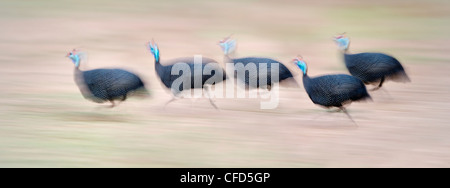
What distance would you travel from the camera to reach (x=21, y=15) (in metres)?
10.0

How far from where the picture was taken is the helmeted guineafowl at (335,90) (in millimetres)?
5523

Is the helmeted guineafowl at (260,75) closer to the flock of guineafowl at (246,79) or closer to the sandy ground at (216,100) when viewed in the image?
the flock of guineafowl at (246,79)

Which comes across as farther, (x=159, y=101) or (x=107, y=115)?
(x=159, y=101)

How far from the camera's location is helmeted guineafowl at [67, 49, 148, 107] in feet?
18.5

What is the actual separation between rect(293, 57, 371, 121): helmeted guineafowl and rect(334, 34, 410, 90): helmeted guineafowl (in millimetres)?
663

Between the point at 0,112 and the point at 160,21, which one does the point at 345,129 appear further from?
the point at 160,21

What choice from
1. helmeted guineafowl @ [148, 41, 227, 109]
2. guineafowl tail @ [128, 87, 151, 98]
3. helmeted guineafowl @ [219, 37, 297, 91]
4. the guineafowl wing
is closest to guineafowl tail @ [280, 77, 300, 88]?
helmeted guineafowl @ [219, 37, 297, 91]

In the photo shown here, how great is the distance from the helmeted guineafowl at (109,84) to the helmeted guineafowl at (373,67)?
5.97 ft

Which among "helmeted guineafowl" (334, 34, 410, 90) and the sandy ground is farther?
"helmeted guineafowl" (334, 34, 410, 90)

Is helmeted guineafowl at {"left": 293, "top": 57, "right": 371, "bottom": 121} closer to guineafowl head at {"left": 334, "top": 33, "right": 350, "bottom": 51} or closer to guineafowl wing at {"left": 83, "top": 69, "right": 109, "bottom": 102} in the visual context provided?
guineafowl head at {"left": 334, "top": 33, "right": 350, "bottom": 51}

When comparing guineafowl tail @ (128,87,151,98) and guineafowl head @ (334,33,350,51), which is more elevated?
guineafowl head @ (334,33,350,51)

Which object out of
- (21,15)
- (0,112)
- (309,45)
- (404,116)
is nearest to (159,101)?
(0,112)

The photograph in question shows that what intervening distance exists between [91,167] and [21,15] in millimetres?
5685

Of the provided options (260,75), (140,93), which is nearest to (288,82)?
(260,75)
